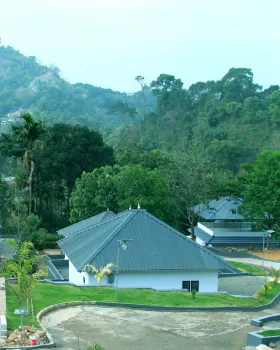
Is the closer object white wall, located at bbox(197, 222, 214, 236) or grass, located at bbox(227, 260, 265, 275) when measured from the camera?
grass, located at bbox(227, 260, 265, 275)

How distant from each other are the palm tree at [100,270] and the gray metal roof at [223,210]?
2202 cm

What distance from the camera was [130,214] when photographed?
34844mm

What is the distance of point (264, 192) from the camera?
4856 cm

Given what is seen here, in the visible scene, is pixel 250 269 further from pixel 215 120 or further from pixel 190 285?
pixel 215 120

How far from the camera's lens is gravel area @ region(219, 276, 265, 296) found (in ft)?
113

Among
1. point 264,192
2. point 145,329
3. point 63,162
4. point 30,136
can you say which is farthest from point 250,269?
point 30,136

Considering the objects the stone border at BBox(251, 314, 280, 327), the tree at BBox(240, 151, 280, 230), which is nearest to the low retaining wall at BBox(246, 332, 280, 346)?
the stone border at BBox(251, 314, 280, 327)

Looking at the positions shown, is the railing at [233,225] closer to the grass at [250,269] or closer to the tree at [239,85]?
the grass at [250,269]

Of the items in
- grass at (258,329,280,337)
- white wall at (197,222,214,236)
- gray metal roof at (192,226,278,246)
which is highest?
white wall at (197,222,214,236)

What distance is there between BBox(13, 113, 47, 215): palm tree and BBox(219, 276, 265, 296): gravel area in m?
22.4

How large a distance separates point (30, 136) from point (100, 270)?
2589 centimetres

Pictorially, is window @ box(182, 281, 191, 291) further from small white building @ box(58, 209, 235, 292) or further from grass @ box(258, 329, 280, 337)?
grass @ box(258, 329, 280, 337)

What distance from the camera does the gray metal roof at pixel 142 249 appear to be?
31.4 metres

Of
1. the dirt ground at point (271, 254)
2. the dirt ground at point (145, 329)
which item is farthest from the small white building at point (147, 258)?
the dirt ground at point (271, 254)
